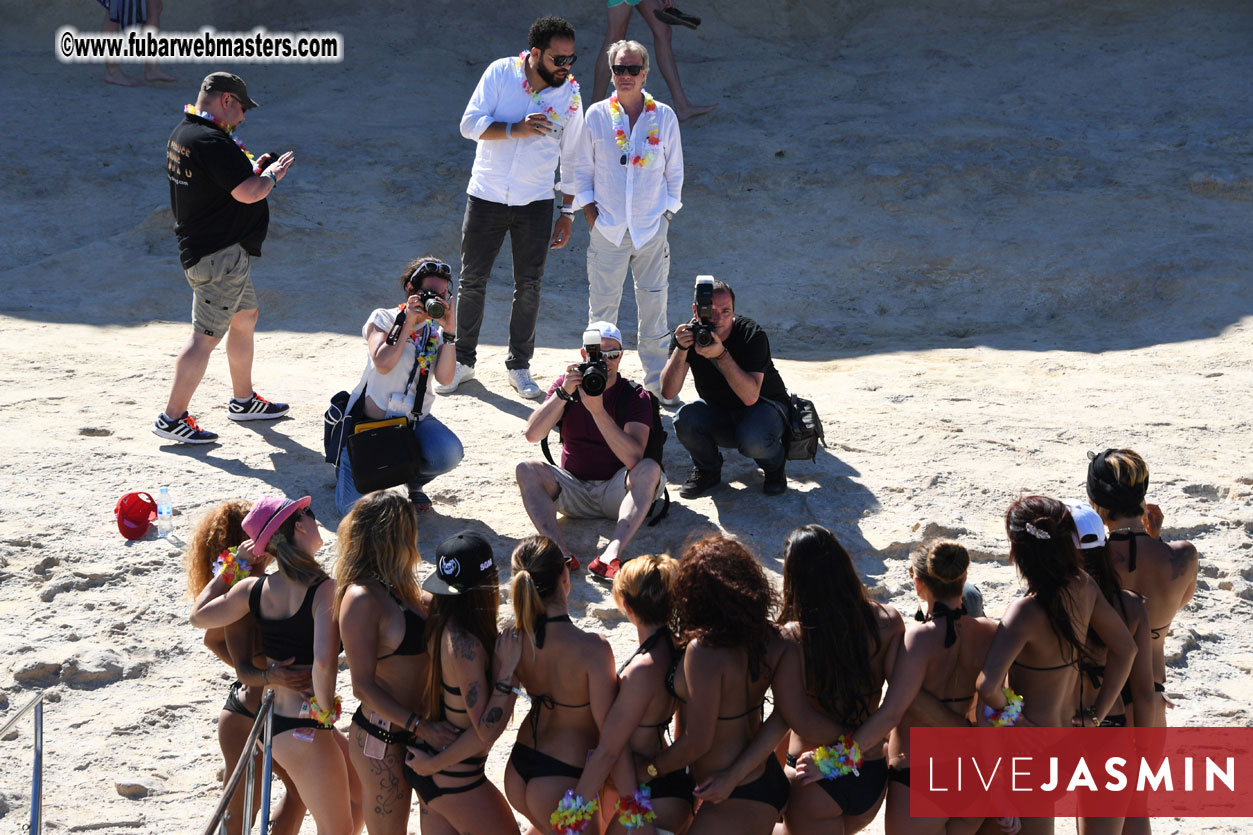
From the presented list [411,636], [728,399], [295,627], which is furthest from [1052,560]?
[728,399]

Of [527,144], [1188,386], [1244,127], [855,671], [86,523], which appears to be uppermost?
[1244,127]

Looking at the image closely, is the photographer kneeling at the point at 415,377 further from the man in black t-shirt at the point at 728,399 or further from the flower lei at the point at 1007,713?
the flower lei at the point at 1007,713

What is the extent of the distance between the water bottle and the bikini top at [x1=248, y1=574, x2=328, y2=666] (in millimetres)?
2153

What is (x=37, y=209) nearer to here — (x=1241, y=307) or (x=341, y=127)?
(x=341, y=127)

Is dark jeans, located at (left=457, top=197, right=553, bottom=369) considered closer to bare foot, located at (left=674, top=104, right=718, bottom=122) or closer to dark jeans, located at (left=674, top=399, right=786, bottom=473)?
dark jeans, located at (left=674, top=399, right=786, bottom=473)

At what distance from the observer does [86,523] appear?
545cm

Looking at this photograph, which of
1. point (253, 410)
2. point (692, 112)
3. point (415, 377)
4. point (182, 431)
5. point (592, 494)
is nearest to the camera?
point (592, 494)

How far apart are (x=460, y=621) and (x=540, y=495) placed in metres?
2.10

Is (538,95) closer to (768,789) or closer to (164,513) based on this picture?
(164,513)

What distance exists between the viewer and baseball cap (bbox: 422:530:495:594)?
3254mm

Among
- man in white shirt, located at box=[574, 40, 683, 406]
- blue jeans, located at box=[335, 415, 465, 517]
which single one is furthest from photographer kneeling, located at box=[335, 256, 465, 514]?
man in white shirt, located at box=[574, 40, 683, 406]

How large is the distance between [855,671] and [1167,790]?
1.53 meters

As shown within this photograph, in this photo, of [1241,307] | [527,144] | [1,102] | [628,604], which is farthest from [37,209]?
[1241,307]

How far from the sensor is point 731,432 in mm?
5840
